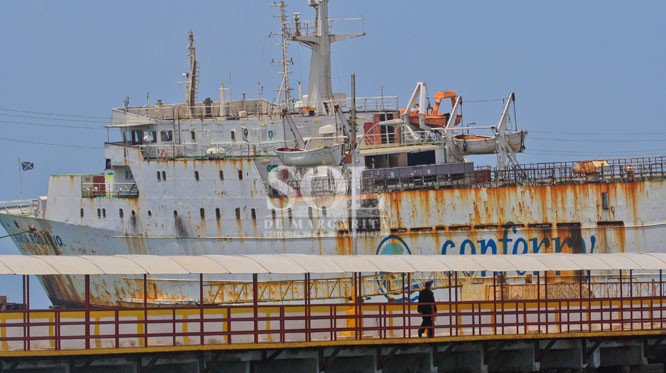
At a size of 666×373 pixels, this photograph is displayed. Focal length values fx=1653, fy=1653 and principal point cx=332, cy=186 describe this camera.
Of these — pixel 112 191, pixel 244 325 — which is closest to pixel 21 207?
pixel 112 191

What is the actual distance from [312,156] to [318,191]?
71.0 inches

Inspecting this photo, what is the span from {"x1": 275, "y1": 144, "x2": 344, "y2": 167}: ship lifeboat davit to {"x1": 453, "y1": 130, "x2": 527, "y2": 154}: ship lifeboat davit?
6.27m

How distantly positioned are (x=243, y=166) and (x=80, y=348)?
33.7 m

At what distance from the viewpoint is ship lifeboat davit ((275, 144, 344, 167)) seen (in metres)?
71.5

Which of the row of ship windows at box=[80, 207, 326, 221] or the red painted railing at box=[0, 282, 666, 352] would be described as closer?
the red painted railing at box=[0, 282, 666, 352]

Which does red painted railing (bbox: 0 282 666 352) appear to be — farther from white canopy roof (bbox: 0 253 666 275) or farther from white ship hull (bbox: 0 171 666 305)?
white ship hull (bbox: 0 171 666 305)

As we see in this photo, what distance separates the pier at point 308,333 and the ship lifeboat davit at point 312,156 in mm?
24312

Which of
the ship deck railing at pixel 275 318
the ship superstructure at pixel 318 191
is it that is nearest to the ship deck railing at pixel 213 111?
the ship superstructure at pixel 318 191

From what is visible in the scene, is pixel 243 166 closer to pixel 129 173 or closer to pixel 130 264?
pixel 129 173

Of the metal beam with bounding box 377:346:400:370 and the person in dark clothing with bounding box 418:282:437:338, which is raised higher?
the person in dark clothing with bounding box 418:282:437:338

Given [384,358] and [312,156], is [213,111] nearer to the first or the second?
[312,156]

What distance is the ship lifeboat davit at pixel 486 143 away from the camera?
247 ft

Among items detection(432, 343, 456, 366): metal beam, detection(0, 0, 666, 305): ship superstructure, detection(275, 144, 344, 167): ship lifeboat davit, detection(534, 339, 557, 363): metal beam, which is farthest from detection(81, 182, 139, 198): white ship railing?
detection(534, 339, 557, 363): metal beam

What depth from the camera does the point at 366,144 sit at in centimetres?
7706
